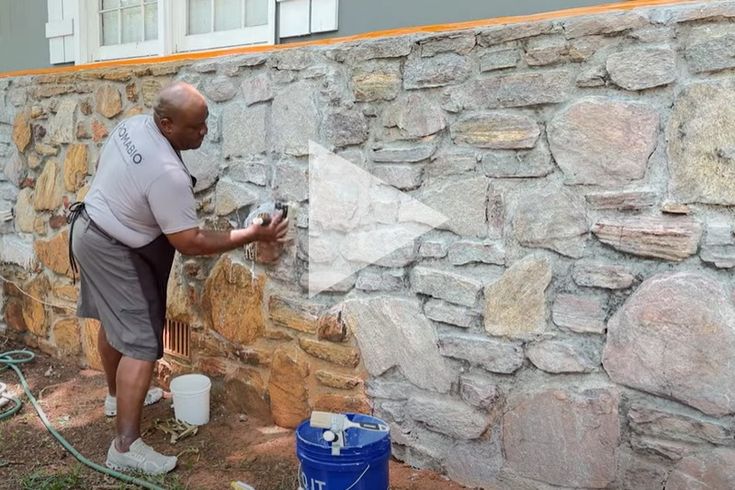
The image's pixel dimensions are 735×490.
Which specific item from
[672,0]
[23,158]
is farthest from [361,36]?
[23,158]

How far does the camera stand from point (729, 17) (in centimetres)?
207

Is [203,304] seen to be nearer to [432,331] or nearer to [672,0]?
[432,331]

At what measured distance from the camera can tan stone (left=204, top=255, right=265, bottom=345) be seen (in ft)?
11.0

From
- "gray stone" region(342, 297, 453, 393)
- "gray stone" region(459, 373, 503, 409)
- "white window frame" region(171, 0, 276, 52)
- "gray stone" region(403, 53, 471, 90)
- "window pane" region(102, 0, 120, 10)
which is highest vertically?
"window pane" region(102, 0, 120, 10)

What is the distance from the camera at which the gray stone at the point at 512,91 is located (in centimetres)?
238

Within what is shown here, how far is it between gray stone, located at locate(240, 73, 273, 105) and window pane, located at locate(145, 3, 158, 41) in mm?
1060

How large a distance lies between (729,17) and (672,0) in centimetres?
19

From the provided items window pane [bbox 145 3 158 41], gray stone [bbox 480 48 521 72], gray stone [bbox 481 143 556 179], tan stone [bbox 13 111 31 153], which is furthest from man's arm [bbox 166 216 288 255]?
tan stone [bbox 13 111 31 153]

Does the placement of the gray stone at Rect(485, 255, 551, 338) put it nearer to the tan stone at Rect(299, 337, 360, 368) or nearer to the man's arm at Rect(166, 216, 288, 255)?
the tan stone at Rect(299, 337, 360, 368)

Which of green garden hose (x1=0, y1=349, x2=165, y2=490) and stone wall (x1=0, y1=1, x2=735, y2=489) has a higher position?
stone wall (x1=0, y1=1, x2=735, y2=489)

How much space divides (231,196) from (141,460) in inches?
51.1

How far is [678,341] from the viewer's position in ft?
7.37

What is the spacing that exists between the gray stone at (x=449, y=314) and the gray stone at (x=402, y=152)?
586 mm

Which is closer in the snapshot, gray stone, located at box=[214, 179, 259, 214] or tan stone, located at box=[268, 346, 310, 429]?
tan stone, located at box=[268, 346, 310, 429]
